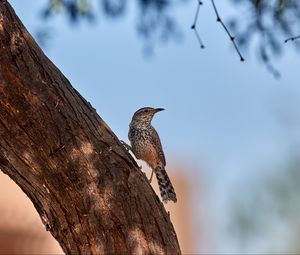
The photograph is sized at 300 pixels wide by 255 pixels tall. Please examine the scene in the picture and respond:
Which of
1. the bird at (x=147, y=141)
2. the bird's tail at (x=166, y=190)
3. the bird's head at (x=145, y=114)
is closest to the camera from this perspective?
the bird's tail at (x=166, y=190)

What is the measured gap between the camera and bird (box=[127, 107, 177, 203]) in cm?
579

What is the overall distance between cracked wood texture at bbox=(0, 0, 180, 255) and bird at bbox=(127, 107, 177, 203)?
232cm

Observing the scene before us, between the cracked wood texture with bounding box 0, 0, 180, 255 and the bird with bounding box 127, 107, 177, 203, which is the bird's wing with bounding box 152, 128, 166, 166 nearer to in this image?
the bird with bounding box 127, 107, 177, 203

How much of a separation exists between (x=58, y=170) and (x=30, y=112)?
26cm

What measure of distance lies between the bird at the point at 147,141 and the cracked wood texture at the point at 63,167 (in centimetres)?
232

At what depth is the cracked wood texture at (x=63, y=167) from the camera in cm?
323

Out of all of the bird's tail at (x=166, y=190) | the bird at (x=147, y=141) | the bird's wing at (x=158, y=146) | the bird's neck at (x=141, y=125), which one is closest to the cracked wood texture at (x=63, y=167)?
the bird's tail at (x=166, y=190)

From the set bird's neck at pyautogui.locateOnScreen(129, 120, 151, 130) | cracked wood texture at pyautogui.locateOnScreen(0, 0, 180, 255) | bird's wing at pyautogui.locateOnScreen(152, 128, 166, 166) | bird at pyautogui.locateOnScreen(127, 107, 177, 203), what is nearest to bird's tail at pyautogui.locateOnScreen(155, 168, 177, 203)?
bird at pyautogui.locateOnScreen(127, 107, 177, 203)

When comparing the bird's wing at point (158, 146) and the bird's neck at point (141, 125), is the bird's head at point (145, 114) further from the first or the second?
the bird's wing at point (158, 146)

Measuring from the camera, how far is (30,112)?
3230 millimetres

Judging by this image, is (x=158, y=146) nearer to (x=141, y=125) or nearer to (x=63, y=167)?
(x=141, y=125)

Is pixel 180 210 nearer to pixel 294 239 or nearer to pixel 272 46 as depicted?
pixel 294 239

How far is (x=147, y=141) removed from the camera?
5.89 meters

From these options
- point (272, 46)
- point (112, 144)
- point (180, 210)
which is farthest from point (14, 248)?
point (112, 144)
